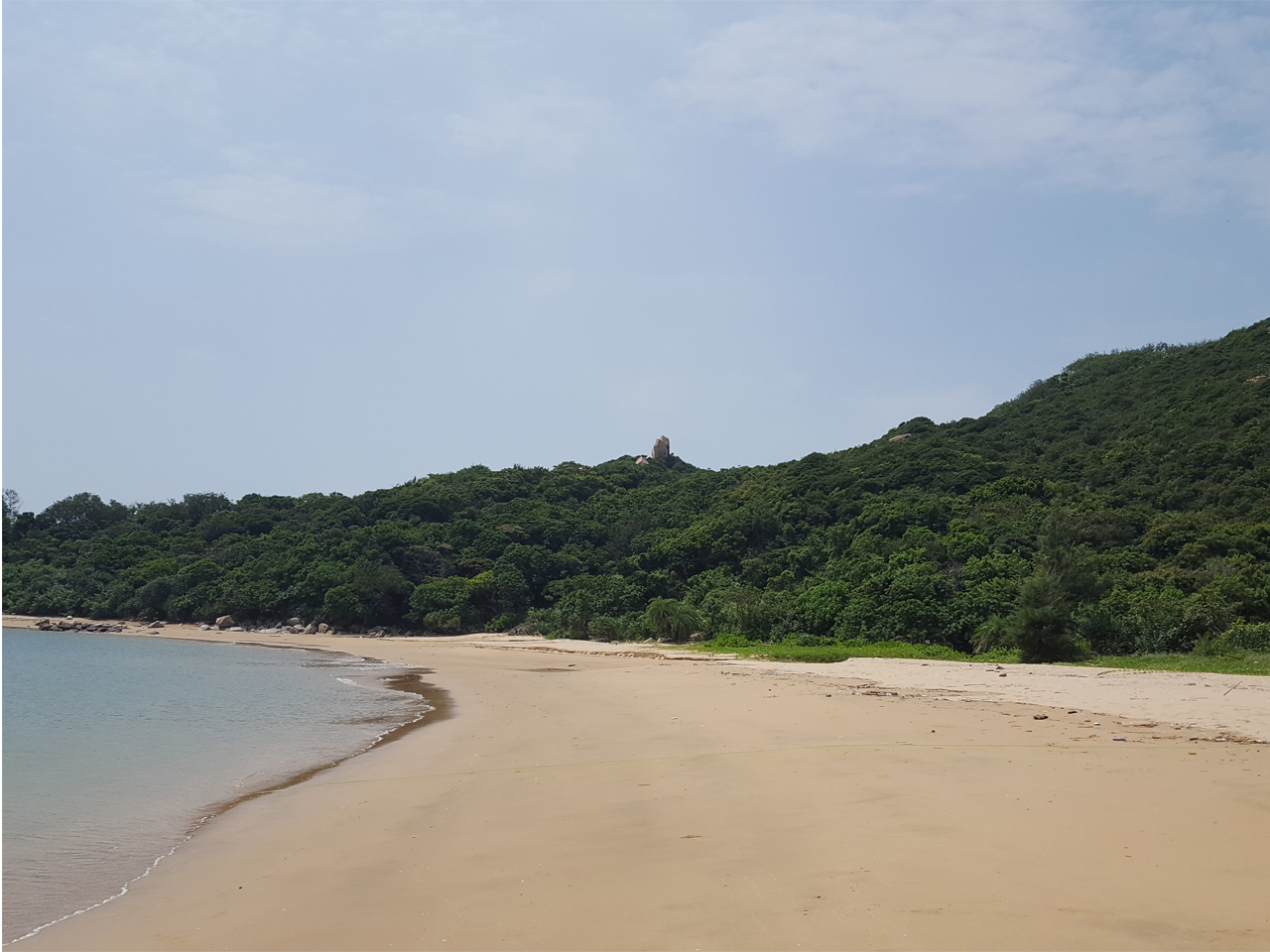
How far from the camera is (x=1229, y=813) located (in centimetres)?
572

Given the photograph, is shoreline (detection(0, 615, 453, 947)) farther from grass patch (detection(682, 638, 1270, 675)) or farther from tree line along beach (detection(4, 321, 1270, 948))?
grass patch (detection(682, 638, 1270, 675))

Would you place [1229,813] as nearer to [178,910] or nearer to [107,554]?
[178,910]

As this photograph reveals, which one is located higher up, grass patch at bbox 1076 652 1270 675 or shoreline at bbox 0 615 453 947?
grass patch at bbox 1076 652 1270 675

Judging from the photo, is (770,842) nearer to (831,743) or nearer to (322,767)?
(831,743)

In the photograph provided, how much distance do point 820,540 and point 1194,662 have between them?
30.5m

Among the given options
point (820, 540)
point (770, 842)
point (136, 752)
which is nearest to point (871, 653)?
point (136, 752)

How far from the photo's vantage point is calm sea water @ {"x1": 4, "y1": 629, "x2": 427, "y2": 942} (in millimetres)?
6887

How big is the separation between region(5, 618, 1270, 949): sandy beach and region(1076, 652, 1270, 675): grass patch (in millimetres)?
4372

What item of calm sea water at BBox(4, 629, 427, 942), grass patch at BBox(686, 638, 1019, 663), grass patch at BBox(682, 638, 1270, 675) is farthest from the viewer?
grass patch at BBox(686, 638, 1019, 663)

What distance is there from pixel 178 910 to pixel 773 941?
4.06 m

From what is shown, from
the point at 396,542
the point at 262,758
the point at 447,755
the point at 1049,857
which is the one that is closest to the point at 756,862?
the point at 1049,857

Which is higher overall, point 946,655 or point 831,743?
point 831,743

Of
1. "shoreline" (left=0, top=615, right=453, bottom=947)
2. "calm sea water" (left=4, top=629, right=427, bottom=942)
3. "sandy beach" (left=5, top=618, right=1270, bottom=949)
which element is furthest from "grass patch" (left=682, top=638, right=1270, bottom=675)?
"calm sea water" (left=4, top=629, right=427, bottom=942)

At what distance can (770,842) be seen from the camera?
231 inches
